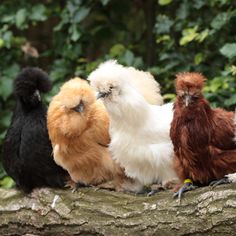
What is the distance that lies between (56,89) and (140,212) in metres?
1.89

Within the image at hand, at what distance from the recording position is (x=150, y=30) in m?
5.77

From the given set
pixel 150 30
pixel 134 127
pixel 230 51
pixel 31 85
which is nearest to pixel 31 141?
pixel 31 85

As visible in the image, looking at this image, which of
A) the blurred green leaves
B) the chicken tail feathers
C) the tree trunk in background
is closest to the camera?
the chicken tail feathers

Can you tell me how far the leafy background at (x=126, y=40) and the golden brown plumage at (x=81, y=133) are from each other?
0.95 metres

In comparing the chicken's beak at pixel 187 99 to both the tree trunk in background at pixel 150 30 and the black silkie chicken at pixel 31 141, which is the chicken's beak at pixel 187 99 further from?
the tree trunk in background at pixel 150 30

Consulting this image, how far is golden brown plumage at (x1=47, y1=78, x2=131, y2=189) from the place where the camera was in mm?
3551

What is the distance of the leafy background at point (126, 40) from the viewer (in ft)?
15.7

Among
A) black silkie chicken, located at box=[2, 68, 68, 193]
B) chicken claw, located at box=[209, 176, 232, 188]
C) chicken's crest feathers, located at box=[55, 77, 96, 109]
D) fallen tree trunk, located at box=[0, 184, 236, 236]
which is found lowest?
fallen tree trunk, located at box=[0, 184, 236, 236]

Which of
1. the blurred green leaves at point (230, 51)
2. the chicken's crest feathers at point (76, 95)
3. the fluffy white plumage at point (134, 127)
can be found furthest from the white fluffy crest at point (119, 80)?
the blurred green leaves at point (230, 51)

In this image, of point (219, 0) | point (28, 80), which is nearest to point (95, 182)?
point (28, 80)

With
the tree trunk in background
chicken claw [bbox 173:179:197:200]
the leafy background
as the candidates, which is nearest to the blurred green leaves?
the leafy background

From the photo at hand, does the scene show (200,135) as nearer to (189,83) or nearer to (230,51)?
(189,83)

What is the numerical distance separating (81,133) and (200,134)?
2.41ft

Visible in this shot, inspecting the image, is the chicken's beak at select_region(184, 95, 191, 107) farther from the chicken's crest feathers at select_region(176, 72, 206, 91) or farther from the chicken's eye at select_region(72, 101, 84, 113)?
the chicken's eye at select_region(72, 101, 84, 113)
